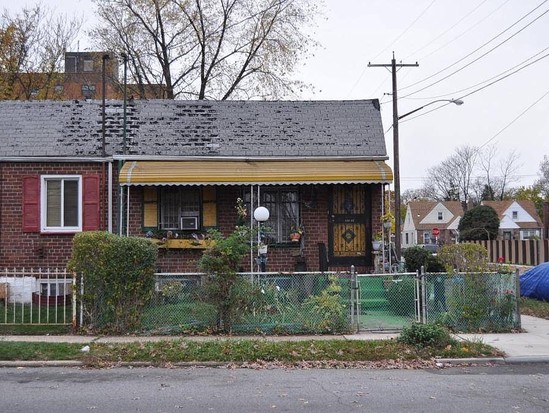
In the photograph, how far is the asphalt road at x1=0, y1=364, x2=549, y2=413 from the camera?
6.99 meters

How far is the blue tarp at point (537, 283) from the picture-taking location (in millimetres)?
17438

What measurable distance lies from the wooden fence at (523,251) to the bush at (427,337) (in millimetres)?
24627

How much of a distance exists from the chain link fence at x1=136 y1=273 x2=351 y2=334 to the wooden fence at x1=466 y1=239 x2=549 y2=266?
24.1 m

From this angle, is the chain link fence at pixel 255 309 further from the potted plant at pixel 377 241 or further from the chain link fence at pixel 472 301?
the potted plant at pixel 377 241

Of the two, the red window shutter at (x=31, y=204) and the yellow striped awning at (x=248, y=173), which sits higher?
the yellow striped awning at (x=248, y=173)

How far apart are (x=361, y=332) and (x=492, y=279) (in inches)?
104

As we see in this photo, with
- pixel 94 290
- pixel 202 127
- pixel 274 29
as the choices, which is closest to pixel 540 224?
pixel 274 29

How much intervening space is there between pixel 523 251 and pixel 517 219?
138ft

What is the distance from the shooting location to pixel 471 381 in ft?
27.8

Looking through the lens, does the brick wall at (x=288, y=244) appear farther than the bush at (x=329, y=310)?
Yes

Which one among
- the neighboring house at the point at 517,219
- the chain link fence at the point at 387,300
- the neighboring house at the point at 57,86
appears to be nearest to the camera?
the chain link fence at the point at 387,300

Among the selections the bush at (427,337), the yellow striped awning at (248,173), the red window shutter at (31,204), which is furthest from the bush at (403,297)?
the red window shutter at (31,204)

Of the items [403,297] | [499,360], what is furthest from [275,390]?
[403,297]

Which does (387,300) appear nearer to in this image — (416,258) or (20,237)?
(416,258)
